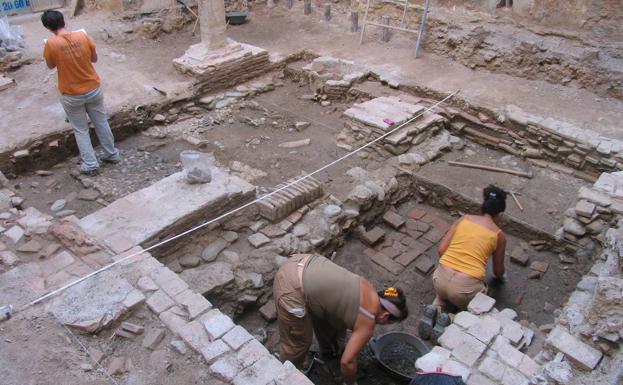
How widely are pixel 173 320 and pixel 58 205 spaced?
2873 mm

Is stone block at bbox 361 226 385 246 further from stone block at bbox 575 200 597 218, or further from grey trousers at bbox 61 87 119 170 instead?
grey trousers at bbox 61 87 119 170

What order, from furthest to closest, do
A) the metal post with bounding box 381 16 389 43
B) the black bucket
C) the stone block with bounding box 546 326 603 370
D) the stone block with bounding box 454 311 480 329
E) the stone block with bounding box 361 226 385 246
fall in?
the metal post with bounding box 381 16 389 43 < the stone block with bounding box 361 226 385 246 < the black bucket < the stone block with bounding box 454 311 480 329 < the stone block with bounding box 546 326 603 370

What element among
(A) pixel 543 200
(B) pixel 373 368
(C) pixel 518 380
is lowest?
(B) pixel 373 368

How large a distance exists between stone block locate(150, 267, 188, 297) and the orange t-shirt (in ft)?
9.22

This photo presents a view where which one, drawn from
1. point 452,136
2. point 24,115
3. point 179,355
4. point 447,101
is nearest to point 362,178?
point 452,136

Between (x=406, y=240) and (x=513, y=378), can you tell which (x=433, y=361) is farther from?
(x=406, y=240)

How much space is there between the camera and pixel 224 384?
3.06m

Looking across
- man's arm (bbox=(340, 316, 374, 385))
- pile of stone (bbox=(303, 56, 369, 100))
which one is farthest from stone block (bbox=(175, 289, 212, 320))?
pile of stone (bbox=(303, 56, 369, 100))

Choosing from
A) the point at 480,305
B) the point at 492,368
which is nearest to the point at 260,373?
the point at 492,368

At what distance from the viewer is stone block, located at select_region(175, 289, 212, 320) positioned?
3441 millimetres

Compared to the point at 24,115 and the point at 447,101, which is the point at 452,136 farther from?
the point at 24,115

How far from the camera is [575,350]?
2.98 metres

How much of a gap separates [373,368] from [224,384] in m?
1.47

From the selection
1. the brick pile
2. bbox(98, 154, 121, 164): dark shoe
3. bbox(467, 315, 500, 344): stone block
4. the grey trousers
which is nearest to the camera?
bbox(467, 315, 500, 344): stone block
